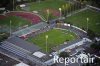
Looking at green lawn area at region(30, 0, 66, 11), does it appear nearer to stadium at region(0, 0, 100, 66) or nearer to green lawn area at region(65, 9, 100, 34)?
stadium at region(0, 0, 100, 66)

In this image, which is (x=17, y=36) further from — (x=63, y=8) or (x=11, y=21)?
(x=63, y=8)

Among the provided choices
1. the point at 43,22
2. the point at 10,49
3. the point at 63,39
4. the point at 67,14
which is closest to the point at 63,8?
the point at 67,14

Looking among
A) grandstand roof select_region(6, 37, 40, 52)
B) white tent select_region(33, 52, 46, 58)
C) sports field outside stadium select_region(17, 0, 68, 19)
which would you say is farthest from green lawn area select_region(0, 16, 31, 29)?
white tent select_region(33, 52, 46, 58)

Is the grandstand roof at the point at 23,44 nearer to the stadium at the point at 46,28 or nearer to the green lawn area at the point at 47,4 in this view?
the stadium at the point at 46,28

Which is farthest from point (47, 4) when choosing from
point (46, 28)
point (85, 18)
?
point (46, 28)

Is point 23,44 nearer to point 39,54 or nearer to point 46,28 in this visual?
point 39,54

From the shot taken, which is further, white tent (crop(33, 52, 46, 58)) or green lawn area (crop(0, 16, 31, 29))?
green lawn area (crop(0, 16, 31, 29))

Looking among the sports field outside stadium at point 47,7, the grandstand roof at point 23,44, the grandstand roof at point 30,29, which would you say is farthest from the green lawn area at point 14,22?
the grandstand roof at point 23,44
